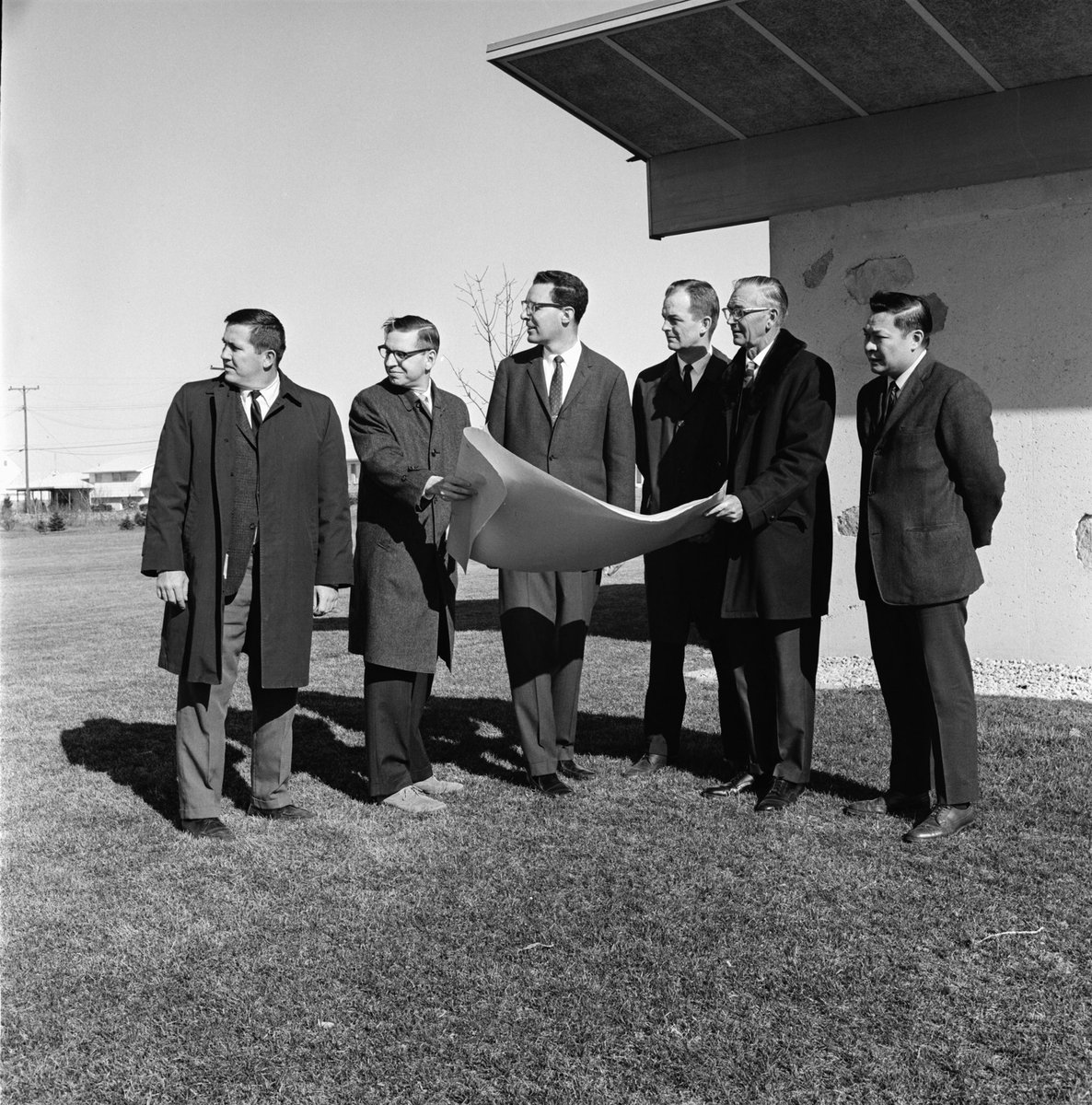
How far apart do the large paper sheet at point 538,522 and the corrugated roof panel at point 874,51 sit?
376 centimetres

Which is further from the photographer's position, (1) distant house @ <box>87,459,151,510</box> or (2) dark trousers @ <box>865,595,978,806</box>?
(1) distant house @ <box>87,459,151,510</box>

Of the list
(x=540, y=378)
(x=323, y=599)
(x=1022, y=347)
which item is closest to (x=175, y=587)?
(x=323, y=599)

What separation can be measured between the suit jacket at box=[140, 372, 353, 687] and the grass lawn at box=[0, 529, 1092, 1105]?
0.85m

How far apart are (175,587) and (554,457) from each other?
1.92 meters

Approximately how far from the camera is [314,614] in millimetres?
5637

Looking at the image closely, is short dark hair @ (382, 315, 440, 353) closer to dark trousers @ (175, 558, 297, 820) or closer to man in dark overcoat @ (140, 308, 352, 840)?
man in dark overcoat @ (140, 308, 352, 840)

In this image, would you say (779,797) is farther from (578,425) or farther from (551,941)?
(578,425)

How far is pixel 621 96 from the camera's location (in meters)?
8.99

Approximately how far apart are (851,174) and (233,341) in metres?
6.01

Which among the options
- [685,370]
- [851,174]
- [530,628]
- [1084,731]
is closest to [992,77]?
[851,174]

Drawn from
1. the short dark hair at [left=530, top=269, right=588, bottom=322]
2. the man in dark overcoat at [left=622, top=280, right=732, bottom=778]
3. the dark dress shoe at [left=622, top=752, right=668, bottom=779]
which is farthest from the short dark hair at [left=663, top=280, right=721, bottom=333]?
the dark dress shoe at [left=622, top=752, right=668, bottom=779]

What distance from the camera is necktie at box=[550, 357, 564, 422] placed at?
6.01 meters

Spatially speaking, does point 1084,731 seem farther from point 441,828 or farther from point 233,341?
point 233,341

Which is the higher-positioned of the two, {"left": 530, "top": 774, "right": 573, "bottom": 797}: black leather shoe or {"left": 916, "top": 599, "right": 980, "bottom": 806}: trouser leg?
{"left": 916, "top": 599, "right": 980, "bottom": 806}: trouser leg
